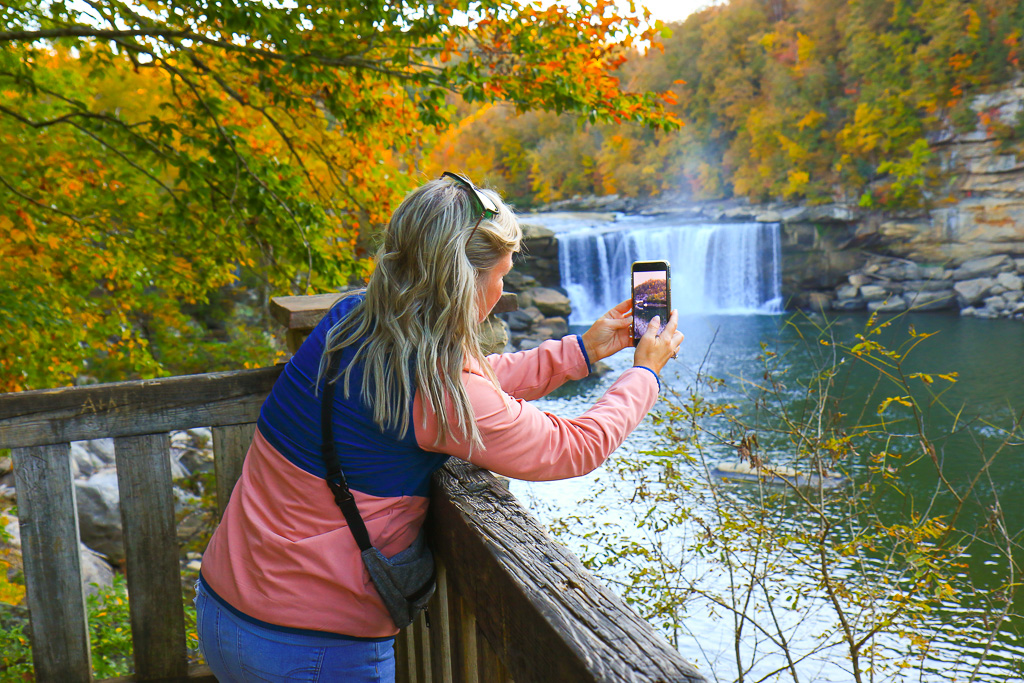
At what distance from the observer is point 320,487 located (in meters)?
1.30

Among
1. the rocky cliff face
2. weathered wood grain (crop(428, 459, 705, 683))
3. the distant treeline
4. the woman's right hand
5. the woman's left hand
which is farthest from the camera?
the distant treeline

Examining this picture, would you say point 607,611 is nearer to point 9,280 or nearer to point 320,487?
point 320,487

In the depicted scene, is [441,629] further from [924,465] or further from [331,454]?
[924,465]

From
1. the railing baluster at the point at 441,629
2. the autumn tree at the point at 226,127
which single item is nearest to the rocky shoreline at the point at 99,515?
the autumn tree at the point at 226,127

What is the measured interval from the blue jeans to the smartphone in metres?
0.85

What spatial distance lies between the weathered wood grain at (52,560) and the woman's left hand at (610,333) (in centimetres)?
120

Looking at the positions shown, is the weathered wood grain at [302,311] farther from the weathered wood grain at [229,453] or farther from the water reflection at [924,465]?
the water reflection at [924,465]

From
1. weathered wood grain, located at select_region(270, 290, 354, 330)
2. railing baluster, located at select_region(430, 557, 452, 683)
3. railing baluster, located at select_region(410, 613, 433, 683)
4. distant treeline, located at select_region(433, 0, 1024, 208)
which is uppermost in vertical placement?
distant treeline, located at select_region(433, 0, 1024, 208)

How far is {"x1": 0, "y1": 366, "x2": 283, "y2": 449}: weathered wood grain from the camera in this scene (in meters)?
1.69

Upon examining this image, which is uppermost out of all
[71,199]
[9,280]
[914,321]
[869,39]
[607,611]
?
[869,39]

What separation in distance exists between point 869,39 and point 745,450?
98.3ft

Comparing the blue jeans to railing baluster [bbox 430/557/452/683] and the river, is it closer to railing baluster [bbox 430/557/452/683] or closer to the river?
railing baluster [bbox 430/557/452/683]

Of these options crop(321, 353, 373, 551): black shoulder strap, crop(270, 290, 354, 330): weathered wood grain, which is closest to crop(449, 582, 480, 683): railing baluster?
crop(321, 353, 373, 551): black shoulder strap

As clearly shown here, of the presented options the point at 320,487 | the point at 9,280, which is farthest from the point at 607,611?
the point at 9,280
